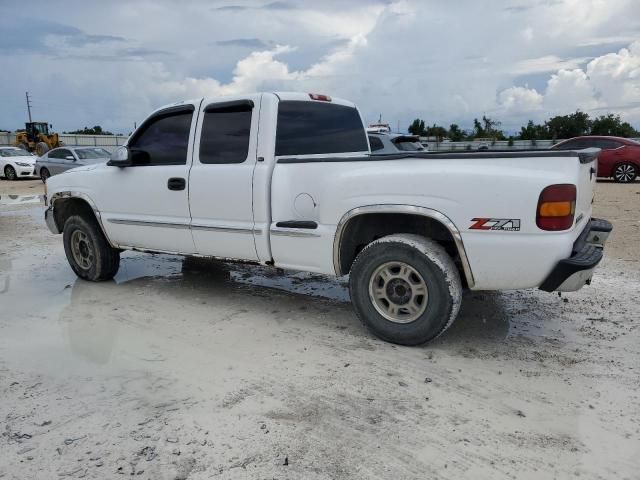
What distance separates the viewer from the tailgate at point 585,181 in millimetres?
3473

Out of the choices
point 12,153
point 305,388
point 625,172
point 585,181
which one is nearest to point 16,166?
point 12,153

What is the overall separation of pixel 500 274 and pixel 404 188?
33.4 inches

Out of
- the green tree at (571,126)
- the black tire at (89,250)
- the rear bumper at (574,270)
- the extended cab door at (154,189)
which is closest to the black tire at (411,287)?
the rear bumper at (574,270)

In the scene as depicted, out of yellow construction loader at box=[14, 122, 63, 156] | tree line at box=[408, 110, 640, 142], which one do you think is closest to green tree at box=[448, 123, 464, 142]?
tree line at box=[408, 110, 640, 142]

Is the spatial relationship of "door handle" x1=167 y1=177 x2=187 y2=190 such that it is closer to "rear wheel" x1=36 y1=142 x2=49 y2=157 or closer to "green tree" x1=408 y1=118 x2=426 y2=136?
"rear wheel" x1=36 y1=142 x2=49 y2=157

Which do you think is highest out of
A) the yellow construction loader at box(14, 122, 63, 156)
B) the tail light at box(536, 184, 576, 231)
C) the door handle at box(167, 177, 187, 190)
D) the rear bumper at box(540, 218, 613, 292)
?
the yellow construction loader at box(14, 122, 63, 156)

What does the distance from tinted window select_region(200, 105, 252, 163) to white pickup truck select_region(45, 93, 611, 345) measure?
0.04 ft

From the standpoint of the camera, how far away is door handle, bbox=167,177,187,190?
486cm

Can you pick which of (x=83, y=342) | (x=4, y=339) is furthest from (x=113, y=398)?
(x=4, y=339)

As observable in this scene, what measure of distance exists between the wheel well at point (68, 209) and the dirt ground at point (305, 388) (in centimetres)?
90

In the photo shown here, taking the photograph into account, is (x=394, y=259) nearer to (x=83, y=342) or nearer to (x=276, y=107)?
(x=276, y=107)

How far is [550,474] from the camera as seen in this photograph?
2479mm

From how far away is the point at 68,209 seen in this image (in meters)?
6.06

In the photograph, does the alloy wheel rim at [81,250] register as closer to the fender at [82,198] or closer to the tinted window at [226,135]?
the fender at [82,198]
